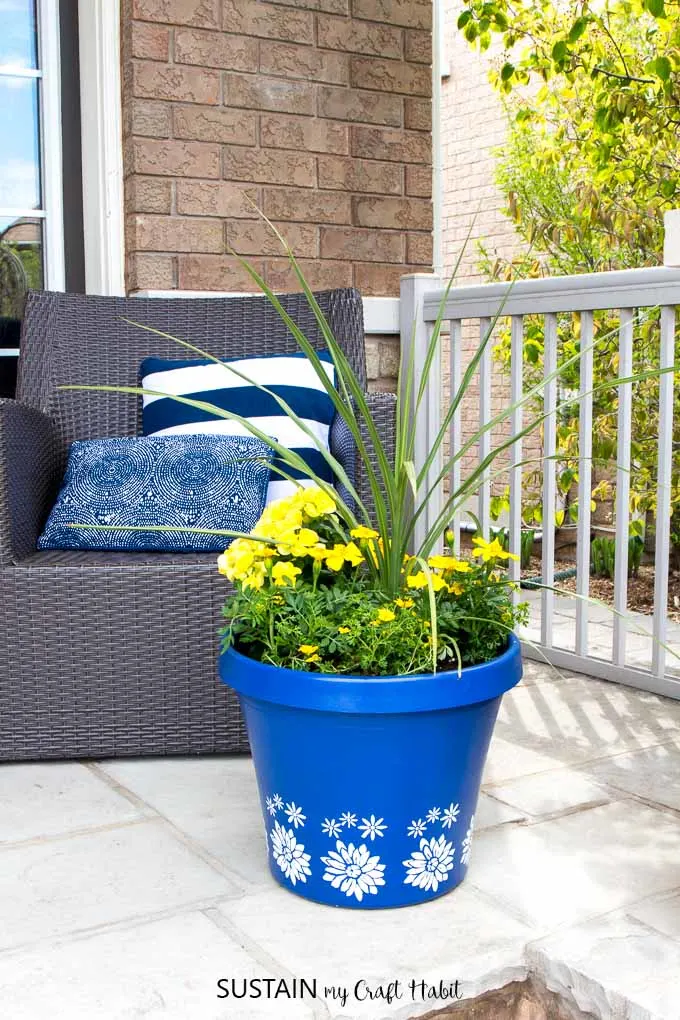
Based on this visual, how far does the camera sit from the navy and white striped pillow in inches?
96.7

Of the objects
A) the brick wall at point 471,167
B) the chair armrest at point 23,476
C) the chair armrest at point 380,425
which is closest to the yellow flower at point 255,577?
the chair armrest at point 23,476

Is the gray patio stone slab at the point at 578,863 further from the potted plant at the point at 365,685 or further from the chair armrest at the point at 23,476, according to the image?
the chair armrest at the point at 23,476

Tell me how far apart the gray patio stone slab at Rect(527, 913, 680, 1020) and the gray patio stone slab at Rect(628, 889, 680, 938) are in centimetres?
2

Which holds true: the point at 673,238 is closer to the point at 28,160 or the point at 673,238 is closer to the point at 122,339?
the point at 122,339

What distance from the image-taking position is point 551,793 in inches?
79.4

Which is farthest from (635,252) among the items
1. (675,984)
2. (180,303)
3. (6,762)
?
(675,984)

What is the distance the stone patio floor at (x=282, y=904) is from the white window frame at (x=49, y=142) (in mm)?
1595

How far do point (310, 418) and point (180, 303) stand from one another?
49 cm

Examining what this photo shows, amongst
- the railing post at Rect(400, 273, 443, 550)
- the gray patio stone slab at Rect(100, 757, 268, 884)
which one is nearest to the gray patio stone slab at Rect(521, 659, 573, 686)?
the railing post at Rect(400, 273, 443, 550)

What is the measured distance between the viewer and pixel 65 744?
2.11 meters

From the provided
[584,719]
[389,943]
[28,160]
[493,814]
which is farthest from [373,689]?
[28,160]

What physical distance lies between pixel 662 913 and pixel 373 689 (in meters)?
0.52

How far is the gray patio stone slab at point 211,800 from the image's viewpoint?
1758mm

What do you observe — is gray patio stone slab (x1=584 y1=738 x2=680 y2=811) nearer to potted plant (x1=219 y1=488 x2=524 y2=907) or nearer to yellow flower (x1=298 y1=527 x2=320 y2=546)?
potted plant (x1=219 y1=488 x2=524 y2=907)
